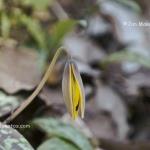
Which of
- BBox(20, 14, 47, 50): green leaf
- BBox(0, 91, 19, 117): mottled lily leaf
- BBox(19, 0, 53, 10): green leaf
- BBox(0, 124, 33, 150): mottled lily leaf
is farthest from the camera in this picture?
BBox(19, 0, 53, 10): green leaf

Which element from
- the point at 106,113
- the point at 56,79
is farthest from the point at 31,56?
the point at 106,113

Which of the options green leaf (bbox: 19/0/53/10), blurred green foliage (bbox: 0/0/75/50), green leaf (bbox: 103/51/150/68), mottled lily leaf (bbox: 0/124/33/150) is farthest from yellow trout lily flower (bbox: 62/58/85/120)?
green leaf (bbox: 19/0/53/10)

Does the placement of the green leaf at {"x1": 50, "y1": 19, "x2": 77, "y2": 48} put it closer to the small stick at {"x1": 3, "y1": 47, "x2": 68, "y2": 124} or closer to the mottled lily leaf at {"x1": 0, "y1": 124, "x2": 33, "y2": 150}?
the small stick at {"x1": 3, "y1": 47, "x2": 68, "y2": 124}

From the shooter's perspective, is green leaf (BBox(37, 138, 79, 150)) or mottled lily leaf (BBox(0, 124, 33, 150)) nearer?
mottled lily leaf (BBox(0, 124, 33, 150))

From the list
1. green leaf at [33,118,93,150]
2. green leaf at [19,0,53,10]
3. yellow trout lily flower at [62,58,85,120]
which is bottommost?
green leaf at [33,118,93,150]

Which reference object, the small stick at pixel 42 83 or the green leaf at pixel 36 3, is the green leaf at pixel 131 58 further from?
the small stick at pixel 42 83

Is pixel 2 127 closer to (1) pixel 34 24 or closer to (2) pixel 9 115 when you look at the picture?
(2) pixel 9 115

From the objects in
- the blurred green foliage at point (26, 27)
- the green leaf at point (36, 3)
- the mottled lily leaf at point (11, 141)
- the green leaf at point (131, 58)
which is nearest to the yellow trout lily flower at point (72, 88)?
the mottled lily leaf at point (11, 141)
